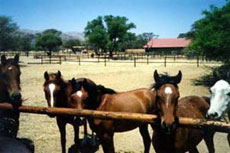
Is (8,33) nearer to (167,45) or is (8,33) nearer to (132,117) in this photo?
(132,117)

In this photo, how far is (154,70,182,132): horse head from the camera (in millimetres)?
3092

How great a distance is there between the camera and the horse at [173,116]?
10.4ft

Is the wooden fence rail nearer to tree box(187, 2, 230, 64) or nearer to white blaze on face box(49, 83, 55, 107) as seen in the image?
white blaze on face box(49, 83, 55, 107)

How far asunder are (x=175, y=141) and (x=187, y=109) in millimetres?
924

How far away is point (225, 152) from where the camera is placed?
6.10 m

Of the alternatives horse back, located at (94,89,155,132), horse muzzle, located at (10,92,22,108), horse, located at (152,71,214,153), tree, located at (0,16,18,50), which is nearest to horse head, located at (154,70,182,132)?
horse, located at (152,71,214,153)

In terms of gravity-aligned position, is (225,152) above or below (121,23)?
below

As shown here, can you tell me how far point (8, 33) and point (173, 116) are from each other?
127 ft

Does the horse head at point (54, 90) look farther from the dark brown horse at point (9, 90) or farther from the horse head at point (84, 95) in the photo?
the dark brown horse at point (9, 90)

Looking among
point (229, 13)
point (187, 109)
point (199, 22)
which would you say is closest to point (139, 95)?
point (187, 109)

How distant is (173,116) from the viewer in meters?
3.15

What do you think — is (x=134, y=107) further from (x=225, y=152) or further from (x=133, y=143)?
(x=225, y=152)

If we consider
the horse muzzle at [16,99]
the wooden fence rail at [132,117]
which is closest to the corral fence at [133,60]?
the horse muzzle at [16,99]

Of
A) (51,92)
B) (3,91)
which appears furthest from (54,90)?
(3,91)
